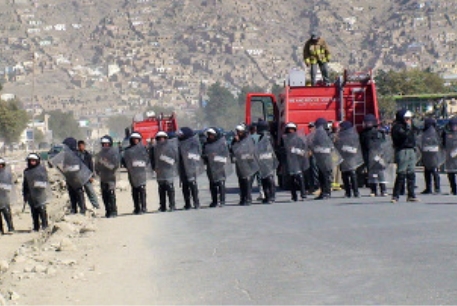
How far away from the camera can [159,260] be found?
16.7 metres

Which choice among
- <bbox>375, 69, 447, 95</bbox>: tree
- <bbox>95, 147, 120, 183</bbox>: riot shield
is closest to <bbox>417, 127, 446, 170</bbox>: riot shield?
<bbox>95, 147, 120, 183</bbox>: riot shield

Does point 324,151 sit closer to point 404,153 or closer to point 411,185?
point 404,153

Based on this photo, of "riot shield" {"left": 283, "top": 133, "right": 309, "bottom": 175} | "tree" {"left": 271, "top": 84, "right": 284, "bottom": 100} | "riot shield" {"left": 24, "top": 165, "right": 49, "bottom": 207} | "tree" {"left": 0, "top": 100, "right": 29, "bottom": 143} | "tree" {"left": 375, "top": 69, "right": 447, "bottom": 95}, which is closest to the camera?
"riot shield" {"left": 24, "top": 165, "right": 49, "bottom": 207}

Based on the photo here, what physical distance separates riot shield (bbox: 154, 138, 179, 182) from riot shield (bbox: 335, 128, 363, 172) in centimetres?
321

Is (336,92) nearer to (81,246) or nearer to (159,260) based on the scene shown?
(81,246)

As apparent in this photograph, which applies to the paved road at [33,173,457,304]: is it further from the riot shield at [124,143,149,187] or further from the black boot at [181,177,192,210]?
the black boot at [181,177,192,210]

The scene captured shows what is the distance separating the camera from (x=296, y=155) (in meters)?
26.2

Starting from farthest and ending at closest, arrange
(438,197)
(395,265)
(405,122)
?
1. (438,197)
2. (405,122)
3. (395,265)

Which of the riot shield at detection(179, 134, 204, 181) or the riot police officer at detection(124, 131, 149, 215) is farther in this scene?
the riot shield at detection(179, 134, 204, 181)

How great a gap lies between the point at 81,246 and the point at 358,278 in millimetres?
6341

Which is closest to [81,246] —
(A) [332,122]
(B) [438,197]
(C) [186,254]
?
(C) [186,254]

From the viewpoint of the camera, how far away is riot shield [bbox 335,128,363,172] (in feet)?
85.7

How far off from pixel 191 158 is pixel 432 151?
15.9ft

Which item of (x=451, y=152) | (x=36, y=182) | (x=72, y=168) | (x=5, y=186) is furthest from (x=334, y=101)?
(x=5, y=186)
